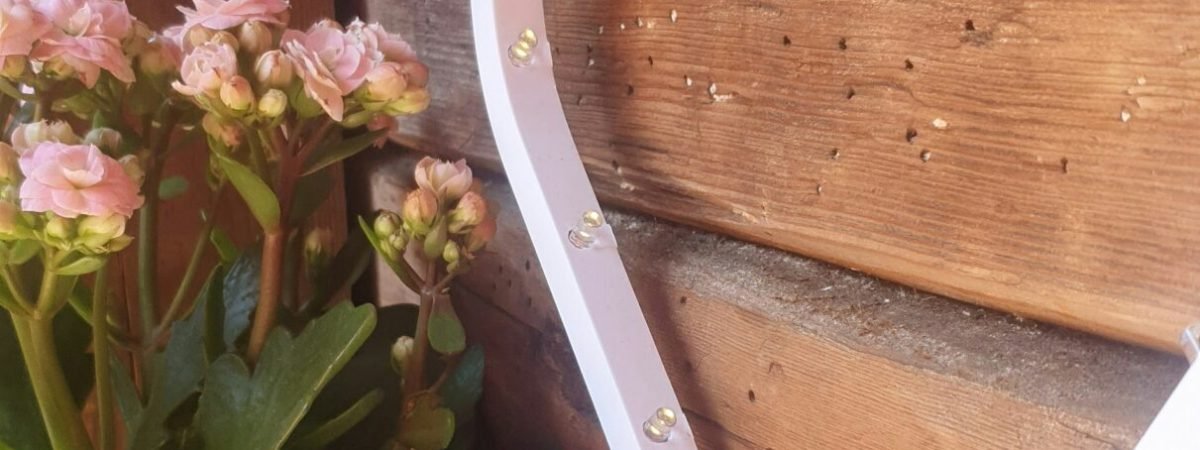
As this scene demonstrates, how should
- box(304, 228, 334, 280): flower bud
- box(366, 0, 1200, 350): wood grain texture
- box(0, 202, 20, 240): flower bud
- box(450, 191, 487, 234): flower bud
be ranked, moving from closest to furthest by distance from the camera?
box(366, 0, 1200, 350): wood grain texture
box(0, 202, 20, 240): flower bud
box(450, 191, 487, 234): flower bud
box(304, 228, 334, 280): flower bud

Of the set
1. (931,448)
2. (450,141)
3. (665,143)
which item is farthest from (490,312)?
(931,448)

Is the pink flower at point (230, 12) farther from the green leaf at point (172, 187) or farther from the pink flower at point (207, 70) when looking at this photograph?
the green leaf at point (172, 187)

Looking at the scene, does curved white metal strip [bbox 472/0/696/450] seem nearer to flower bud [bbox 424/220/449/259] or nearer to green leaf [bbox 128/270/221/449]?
flower bud [bbox 424/220/449/259]

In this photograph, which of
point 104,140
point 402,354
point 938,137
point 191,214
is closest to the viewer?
point 938,137

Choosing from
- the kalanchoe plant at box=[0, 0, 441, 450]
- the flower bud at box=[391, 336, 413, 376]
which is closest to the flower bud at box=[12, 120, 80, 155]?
the kalanchoe plant at box=[0, 0, 441, 450]

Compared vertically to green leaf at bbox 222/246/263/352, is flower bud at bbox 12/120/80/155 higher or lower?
higher

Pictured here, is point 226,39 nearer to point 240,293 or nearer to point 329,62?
point 329,62

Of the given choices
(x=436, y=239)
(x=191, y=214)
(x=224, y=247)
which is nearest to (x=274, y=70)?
(x=436, y=239)

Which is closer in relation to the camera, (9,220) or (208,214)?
(9,220)
